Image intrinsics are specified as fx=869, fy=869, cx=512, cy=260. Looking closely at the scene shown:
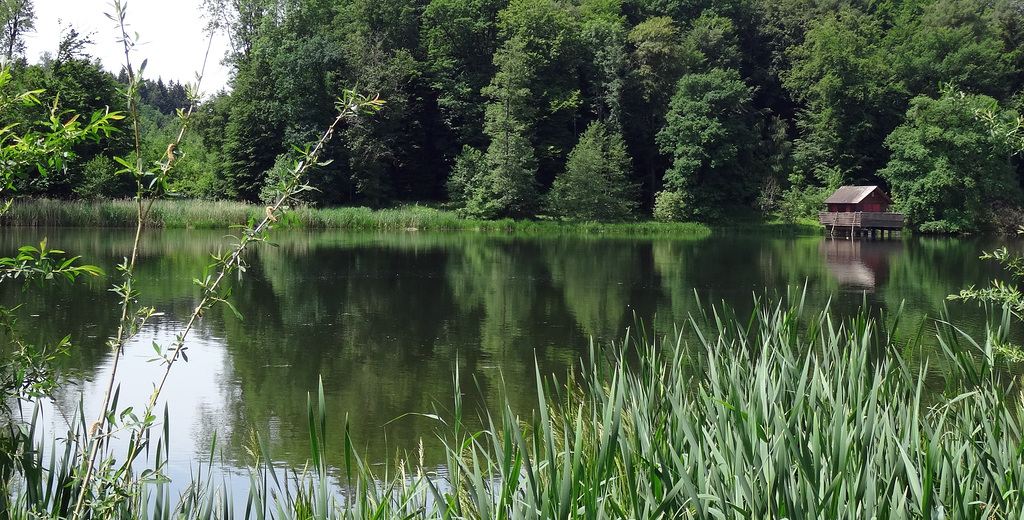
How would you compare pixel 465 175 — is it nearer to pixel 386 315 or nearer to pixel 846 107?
pixel 846 107

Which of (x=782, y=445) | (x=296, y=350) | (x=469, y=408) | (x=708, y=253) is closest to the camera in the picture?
(x=782, y=445)

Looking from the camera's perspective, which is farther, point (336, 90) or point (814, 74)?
point (814, 74)

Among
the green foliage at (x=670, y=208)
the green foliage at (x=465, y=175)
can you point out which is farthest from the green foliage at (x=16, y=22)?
the green foliage at (x=670, y=208)

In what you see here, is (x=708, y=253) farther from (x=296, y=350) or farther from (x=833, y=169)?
(x=833, y=169)

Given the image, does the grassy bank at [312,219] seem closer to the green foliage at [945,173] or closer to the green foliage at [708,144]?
the green foliage at [708,144]

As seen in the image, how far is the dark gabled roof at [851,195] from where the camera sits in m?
42.4

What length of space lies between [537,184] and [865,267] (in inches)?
955

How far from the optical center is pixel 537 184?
151 feet

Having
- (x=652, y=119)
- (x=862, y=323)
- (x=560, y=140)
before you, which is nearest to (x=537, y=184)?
(x=560, y=140)

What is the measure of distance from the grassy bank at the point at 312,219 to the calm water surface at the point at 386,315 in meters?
2.71

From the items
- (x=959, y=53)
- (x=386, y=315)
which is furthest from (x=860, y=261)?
(x=959, y=53)

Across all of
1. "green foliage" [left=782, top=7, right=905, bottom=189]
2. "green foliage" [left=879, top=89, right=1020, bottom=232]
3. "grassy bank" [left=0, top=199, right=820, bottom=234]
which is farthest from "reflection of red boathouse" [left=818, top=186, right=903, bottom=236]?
"green foliage" [left=782, top=7, right=905, bottom=189]

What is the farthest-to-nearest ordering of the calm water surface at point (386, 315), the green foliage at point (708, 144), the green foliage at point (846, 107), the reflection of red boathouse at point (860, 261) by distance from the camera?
the green foliage at point (846, 107), the green foliage at point (708, 144), the reflection of red boathouse at point (860, 261), the calm water surface at point (386, 315)

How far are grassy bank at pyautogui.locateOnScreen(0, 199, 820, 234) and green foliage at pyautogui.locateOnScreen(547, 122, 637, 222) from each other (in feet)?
3.55
